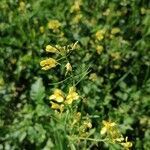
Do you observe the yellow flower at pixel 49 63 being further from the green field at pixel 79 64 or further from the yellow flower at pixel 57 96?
the green field at pixel 79 64

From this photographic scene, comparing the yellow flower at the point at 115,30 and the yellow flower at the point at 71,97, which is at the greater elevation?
the yellow flower at the point at 115,30

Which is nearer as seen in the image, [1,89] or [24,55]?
[1,89]

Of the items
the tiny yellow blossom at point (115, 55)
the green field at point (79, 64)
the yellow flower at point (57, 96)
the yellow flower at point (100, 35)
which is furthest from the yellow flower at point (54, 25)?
the yellow flower at point (57, 96)

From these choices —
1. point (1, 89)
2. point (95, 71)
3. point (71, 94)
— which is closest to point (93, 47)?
point (95, 71)

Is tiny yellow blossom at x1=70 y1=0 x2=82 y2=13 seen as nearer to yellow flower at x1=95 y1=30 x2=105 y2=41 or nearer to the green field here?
the green field

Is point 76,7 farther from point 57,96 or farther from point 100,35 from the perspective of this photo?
point 57,96

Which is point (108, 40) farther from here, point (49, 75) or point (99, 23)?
point (49, 75)

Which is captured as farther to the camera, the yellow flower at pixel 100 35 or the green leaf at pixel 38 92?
the yellow flower at pixel 100 35

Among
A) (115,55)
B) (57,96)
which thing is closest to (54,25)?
(115,55)
